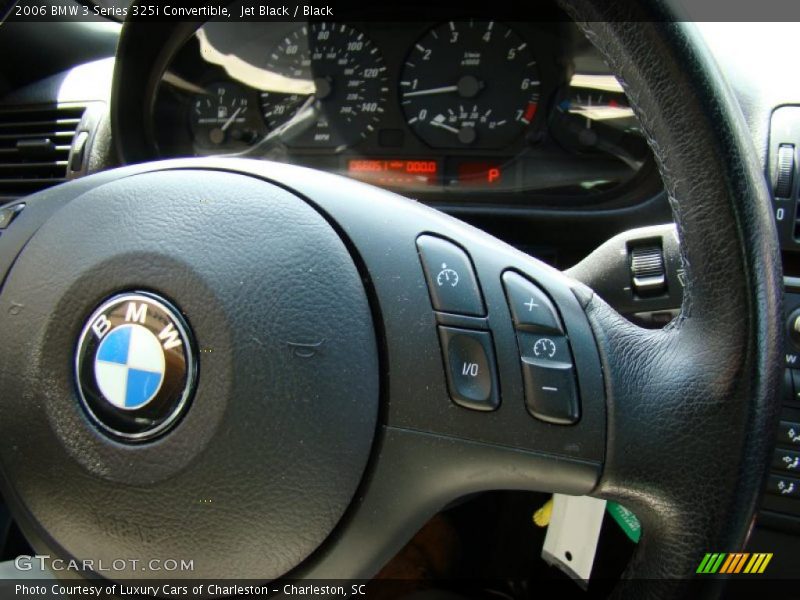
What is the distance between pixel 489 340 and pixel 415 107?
4.18 ft

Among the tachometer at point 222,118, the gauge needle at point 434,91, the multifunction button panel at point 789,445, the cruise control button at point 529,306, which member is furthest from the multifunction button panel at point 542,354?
the tachometer at point 222,118

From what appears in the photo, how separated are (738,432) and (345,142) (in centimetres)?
140

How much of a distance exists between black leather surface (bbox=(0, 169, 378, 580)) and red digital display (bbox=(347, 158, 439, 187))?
108cm

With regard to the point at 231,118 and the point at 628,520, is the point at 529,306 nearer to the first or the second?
the point at 628,520

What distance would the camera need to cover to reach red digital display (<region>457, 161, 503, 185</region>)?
5.98ft

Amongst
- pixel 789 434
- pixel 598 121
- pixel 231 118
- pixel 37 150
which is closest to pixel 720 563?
A: pixel 789 434

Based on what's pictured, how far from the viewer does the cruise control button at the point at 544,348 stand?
2.43ft

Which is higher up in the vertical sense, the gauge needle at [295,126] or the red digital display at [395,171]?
the gauge needle at [295,126]

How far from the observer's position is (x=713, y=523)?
678 mm

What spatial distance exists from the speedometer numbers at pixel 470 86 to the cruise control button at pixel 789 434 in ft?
3.00

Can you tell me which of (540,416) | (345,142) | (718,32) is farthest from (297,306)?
(345,142)

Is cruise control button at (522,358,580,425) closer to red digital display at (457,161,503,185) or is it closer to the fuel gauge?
the fuel gauge

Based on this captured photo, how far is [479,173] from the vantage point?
1.84m

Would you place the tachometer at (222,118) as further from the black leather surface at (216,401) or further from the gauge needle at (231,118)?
the black leather surface at (216,401)
